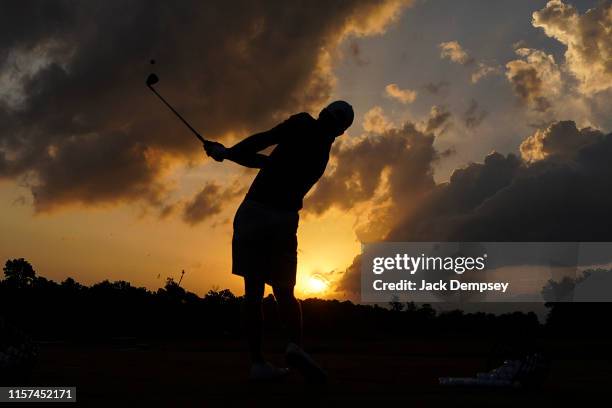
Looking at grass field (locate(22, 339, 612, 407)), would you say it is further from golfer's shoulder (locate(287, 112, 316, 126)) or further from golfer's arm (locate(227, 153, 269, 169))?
golfer's shoulder (locate(287, 112, 316, 126))

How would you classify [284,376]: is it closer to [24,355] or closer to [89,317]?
[24,355]

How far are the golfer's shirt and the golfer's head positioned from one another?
91mm

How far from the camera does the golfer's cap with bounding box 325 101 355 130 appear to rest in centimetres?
644

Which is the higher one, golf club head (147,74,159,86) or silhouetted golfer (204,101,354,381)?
golf club head (147,74,159,86)

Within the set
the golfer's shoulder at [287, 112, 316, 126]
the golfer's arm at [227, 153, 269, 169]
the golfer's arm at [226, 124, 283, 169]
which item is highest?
the golfer's shoulder at [287, 112, 316, 126]

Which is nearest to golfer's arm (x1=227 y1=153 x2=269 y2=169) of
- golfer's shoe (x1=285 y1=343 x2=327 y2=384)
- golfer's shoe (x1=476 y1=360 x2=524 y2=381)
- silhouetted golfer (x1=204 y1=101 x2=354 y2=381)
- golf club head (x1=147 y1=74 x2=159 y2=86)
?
silhouetted golfer (x1=204 y1=101 x2=354 y2=381)

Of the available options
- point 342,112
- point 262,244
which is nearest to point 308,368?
point 262,244

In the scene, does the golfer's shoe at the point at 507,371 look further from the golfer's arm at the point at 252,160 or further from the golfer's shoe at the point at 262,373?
the golfer's arm at the point at 252,160

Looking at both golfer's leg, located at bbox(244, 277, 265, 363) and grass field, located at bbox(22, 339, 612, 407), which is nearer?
grass field, located at bbox(22, 339, 612, 407)

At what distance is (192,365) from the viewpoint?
7.98m

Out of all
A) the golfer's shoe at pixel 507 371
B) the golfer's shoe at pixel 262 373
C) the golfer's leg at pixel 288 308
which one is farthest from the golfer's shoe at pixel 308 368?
the golfer's shoe at pixel 507 371

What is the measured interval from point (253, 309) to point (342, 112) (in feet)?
5.69

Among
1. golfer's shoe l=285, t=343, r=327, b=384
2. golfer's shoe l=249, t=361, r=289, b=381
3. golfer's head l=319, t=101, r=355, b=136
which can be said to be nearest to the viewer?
golfer's shoe l=285, t=343, r=327, b=384

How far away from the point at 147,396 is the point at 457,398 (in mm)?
1838
